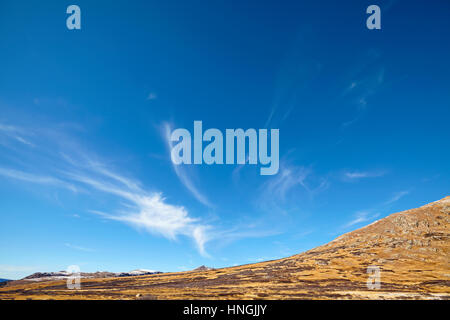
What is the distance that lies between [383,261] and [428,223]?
7319 cm

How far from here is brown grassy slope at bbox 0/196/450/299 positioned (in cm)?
7038

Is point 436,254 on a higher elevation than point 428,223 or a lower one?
lower

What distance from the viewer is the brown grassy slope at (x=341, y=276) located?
231 feet

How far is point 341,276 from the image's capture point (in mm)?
102125
